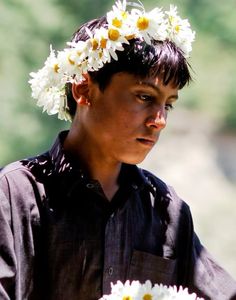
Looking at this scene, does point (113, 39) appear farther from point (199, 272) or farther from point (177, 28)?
point (199, 272)

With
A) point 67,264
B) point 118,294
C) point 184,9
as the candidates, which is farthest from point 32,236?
point 184,9

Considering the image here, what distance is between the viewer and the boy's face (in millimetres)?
2826

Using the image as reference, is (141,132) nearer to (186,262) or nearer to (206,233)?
(186,262)

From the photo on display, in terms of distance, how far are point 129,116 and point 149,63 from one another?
17cm

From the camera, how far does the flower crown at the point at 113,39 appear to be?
2.87 m

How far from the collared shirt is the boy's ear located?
13cm

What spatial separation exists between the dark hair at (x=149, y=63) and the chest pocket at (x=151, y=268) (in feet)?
1.72

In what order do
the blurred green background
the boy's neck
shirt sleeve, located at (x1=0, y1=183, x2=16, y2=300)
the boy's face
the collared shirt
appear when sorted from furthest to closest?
the blurred green background → the boy's neck → the boy's face → the collared shirt → shirt sleeve, located at (x1=0, y1=183, x2=16, y2=300)

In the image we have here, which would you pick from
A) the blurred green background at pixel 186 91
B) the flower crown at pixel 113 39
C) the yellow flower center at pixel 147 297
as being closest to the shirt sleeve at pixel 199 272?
the yellow flower center at pixel 147 297

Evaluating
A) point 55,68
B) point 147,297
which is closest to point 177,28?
point 55,68

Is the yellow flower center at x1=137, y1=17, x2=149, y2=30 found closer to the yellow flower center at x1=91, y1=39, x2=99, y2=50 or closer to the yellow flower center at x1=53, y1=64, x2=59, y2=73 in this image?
the yellow flower center at x1=91, y1=39, x2=99, y2=50

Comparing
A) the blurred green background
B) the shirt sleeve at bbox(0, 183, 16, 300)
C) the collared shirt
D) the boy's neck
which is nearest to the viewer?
the shirt sleeve at bbox(0, 183, 16, 300)

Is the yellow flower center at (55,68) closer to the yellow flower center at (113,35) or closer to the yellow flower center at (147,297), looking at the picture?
the yellow flower center at (113,35)

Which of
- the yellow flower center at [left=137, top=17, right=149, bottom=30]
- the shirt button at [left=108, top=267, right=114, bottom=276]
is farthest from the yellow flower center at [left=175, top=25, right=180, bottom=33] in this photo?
the shirt button at [left=108, top=267, right=114, bottom=276]
